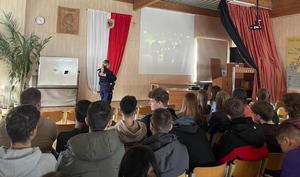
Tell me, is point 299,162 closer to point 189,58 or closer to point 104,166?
point 104,166

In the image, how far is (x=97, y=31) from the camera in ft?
26.6

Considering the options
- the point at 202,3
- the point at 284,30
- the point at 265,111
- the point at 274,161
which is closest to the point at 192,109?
the point at 265,111


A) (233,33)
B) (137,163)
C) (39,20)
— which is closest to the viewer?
(137,163)

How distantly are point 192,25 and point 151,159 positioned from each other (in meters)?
8.93

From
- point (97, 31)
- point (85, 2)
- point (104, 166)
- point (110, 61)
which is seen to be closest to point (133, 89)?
point (110, 61)

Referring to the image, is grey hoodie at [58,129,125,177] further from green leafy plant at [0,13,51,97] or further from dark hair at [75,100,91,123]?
green leafy plant at [0,13,51,97]

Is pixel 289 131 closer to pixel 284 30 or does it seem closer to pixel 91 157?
pixel 91 157

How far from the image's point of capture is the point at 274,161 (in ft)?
9.03

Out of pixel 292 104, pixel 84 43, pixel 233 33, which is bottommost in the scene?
pixel 292 104

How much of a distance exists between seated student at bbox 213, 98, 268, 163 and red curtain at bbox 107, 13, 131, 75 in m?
6.03

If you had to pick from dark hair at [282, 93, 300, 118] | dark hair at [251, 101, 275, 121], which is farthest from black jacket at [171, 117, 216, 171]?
dark hair at [282, 93, 300, 118]

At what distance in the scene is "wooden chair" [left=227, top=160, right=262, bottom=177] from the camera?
247 cm

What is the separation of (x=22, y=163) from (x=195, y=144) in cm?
141

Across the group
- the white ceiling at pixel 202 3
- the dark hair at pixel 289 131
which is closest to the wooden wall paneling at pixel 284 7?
the white ceiling at pixel 202 3
